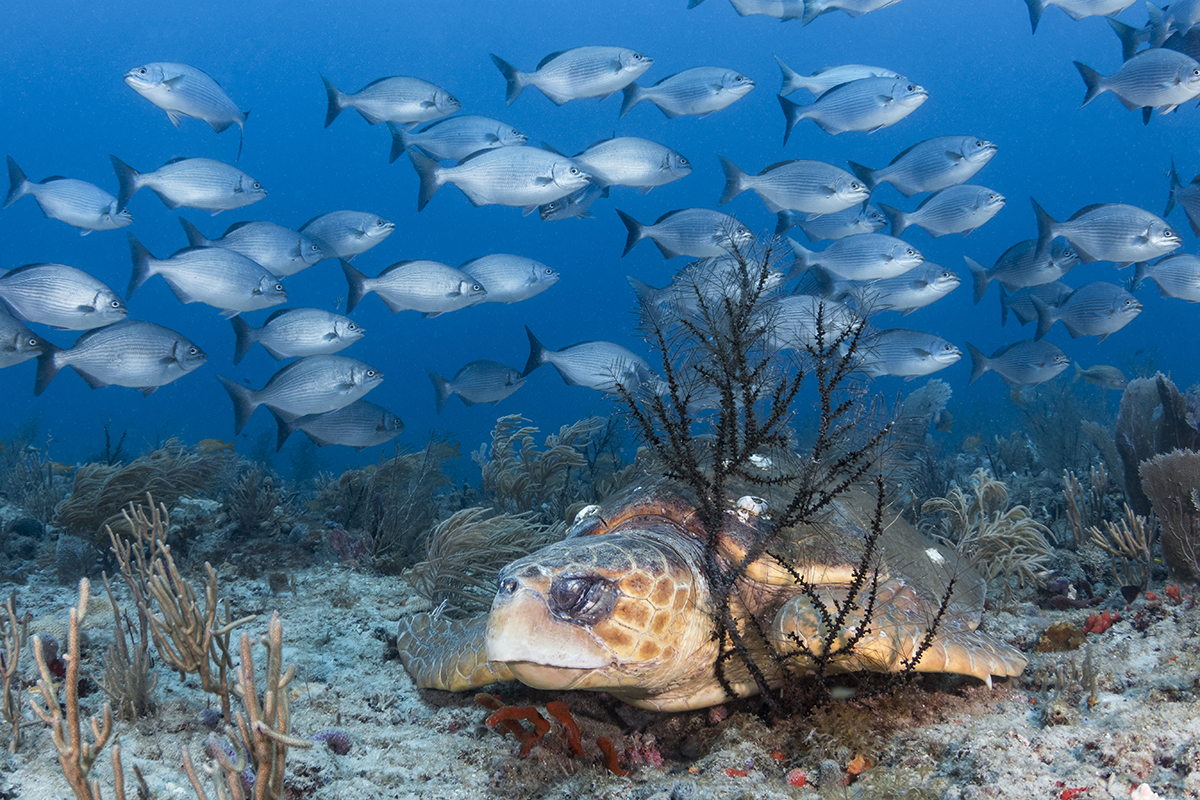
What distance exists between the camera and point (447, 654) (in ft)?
8.91

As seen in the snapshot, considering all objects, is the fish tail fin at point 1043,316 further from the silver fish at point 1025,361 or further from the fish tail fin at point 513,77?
the fish tail fin at point 513,77

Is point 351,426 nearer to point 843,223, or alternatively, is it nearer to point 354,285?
point 354,285

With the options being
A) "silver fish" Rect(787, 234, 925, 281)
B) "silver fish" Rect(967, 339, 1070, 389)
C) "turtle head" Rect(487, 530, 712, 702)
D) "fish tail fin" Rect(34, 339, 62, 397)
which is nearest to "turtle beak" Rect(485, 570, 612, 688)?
"turtle head" Rect(487, 530, 712, 702)

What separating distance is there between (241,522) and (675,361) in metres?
4.12

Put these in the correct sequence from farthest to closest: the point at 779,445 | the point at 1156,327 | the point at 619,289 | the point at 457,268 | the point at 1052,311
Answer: the point at 619,289 < the point at 1156,327 < the point at 1052,311 < the point at 457,268 < the point at 779,445

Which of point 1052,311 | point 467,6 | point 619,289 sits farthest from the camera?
point 619,289

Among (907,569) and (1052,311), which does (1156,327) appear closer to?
(1052,311)

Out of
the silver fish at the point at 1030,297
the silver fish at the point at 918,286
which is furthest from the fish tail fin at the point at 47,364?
the silver fish at the point at 1030,297

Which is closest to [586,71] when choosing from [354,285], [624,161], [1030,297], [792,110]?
[624,161]

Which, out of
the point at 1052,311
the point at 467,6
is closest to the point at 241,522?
the point at 1052,311

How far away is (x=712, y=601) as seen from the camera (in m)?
2.33

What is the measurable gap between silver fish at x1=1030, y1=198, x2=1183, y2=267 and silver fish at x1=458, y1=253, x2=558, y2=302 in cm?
486

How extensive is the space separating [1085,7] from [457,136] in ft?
21.0

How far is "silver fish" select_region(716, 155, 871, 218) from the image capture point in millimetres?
5895
